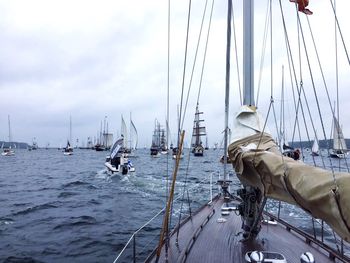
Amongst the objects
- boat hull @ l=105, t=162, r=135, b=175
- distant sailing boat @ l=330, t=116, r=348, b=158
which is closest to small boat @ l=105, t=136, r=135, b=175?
boat hull @ l=105, t=162, r=135, b=175

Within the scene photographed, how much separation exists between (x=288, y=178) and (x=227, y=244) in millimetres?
2988

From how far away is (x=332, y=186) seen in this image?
2.78 metres

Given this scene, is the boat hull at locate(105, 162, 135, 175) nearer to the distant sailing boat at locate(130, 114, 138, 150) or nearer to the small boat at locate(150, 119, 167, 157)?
the distant sailing boat at locate(130, 114, 138, 150)

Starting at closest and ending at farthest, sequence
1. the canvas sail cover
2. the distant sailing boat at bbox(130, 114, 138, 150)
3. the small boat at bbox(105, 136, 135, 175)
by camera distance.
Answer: the canvas sail cover
the small boat at bbox(105, 136, 135, 175)
the distant sailing boat at bbox(130, 114, 138, 150)

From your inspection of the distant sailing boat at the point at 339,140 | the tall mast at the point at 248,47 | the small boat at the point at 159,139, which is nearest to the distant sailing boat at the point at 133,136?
the small boat at the point at 159,139

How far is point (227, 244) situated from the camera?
6090 mm

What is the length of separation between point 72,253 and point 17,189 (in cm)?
1616

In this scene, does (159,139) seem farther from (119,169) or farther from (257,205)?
(257,205)

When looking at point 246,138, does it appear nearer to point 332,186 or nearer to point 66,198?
point 332,186

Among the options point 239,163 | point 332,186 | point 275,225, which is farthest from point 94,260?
point 332,186

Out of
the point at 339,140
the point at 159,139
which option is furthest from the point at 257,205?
the point at 159,139

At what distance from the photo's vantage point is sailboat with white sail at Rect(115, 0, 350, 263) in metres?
2.96

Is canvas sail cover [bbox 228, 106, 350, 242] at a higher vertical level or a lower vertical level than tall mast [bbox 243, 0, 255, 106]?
lower

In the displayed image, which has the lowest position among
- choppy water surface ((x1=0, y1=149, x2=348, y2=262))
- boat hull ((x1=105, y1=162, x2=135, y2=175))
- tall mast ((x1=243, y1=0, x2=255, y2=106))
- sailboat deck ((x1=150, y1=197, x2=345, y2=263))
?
choppy water surface ((x1=0, y1=149, x2=348, y2=262))
